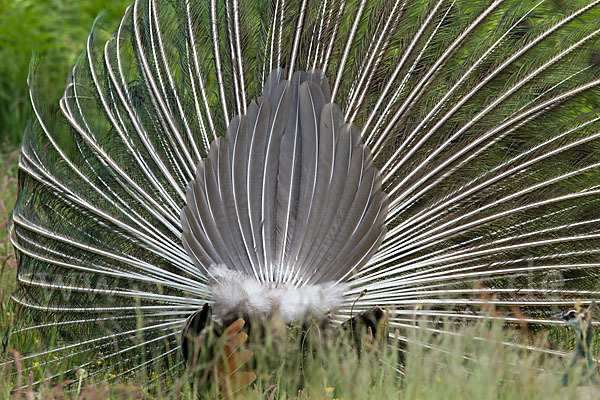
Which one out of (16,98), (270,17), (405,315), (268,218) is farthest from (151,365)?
(16,98)

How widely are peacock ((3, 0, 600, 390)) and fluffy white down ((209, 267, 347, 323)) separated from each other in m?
0.01

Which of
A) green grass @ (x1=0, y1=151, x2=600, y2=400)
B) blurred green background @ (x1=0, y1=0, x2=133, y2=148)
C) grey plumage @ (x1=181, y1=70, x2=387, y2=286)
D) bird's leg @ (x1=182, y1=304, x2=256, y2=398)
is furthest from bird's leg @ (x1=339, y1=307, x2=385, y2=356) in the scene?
blurred green background @ (x1=0, y1=0, x2=133, y2=148)

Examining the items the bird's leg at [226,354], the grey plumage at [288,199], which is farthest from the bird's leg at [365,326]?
the bird's leg at [226,354]

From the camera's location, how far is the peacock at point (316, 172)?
12.2 ft

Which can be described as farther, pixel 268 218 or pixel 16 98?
pixel 16 98

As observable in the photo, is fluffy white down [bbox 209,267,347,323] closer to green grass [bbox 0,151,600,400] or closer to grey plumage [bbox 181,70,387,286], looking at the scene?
grey plumage [bbox 181,70,387,286]

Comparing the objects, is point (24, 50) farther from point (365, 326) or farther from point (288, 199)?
point (365, 326)

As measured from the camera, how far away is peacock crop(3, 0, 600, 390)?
→ 371 cm

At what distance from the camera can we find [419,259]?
3.97 m

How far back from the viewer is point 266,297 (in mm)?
3416

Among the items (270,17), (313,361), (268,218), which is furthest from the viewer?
(270,17)

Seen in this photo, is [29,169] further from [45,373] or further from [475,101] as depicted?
[475,101]

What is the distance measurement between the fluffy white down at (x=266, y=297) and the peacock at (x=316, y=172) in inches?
0.5

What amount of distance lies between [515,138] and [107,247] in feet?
7.17
